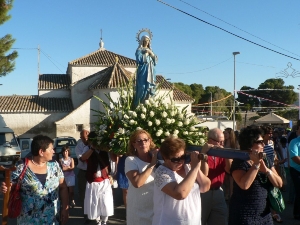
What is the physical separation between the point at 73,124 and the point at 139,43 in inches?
1075

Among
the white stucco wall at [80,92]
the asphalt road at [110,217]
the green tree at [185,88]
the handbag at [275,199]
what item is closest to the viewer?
the handbag at [275,199]

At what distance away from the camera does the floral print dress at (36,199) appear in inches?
175

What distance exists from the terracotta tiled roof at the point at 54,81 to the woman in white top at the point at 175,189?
1472 inches

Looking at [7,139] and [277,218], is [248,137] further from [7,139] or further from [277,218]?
[7,139]

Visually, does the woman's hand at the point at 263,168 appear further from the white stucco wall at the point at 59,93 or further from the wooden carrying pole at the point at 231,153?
the white stucco wall at the point at 59,93

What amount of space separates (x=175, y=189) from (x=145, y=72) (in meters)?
5.34

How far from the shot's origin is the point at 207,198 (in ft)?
17.9

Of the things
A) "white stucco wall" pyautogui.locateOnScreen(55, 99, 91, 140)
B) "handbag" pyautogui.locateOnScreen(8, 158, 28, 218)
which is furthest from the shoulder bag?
"white stucco wall" pyautogui.locateOnScreen(55, 99, 91, 140)

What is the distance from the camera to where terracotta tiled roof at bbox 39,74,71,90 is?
132 feet

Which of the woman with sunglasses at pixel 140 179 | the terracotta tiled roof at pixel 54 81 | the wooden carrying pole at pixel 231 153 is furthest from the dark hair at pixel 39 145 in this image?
the terracotta tiled roof at pixel 54 81

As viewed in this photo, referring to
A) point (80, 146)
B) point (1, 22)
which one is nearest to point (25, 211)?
point (80, 146)

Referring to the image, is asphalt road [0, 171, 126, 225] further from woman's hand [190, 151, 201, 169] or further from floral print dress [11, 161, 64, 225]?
woman's hand [190, 151, 201, 169]

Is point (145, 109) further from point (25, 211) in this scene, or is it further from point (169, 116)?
point (25, 211)

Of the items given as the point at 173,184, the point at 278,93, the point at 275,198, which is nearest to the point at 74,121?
the point at 275,198
